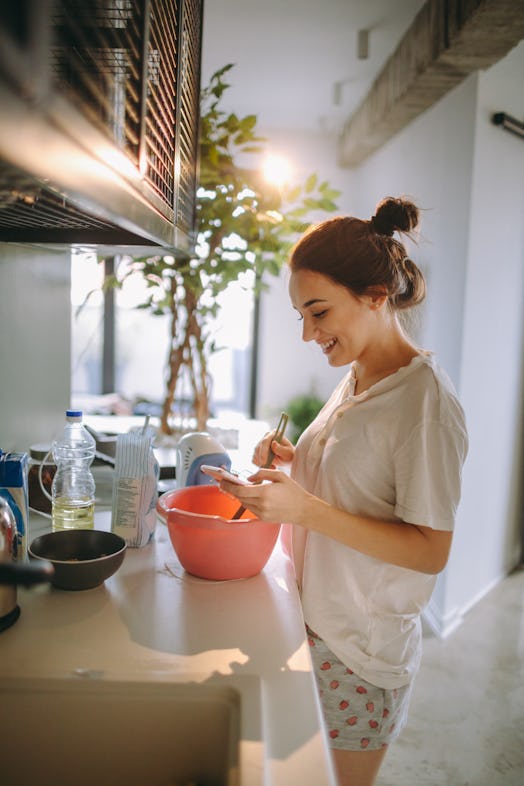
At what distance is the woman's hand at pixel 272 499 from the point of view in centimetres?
94

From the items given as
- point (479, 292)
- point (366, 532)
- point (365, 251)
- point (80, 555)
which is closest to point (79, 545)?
point (80, 555)

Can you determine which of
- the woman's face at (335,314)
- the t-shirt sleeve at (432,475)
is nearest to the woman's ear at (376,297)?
the woman's face at (335,314)

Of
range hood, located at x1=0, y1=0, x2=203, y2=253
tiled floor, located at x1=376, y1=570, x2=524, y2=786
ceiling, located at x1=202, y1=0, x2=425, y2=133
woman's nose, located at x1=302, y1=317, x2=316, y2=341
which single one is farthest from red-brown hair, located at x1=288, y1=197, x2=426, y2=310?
ceiling, located at x1=202, y1=0, x2=425, y2=133

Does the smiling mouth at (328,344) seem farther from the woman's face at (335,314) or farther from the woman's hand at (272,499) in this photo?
the woman's hand at (272,499)

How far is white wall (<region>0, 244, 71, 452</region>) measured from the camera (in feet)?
4.53

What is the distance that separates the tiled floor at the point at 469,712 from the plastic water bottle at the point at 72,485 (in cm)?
137

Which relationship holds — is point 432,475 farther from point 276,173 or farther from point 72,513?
point 276,173

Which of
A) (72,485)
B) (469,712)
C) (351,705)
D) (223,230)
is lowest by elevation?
(469,712)

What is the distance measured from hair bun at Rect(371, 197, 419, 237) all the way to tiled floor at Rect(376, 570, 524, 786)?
1.71m

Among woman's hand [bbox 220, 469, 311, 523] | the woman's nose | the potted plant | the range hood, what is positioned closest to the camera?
the range hood

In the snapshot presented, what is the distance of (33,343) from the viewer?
5.08 ft

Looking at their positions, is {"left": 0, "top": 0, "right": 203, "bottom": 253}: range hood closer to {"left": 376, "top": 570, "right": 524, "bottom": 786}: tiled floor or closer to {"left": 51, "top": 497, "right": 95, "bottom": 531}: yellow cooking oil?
{"left": 51, "top": 497, "right": 95, "bottom": 531}: yellow cooking oil

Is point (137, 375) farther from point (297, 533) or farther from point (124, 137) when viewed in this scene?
point (124, 137)

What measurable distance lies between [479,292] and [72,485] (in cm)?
204
